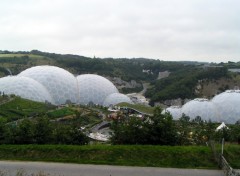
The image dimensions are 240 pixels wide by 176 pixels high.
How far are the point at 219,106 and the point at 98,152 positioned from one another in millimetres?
49452

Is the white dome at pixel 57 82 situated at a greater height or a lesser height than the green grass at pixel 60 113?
greater

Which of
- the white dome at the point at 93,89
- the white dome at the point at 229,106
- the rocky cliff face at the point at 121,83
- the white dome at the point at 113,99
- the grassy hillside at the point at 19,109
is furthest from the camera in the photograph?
the rocky cliff face at the point at 121,83

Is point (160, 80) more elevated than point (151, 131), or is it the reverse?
point (151, 131)

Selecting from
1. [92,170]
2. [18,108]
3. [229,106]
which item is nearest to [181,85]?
[229,106]

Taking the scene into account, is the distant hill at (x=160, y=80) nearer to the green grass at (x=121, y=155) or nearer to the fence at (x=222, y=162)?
the green grass at (x=121, y=155)

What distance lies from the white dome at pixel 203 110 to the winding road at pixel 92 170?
47.2 metres

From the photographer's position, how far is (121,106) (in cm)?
6675

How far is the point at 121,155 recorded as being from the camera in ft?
52.7

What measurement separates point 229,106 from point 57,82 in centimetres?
2804

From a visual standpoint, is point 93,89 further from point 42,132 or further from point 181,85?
point 42,132

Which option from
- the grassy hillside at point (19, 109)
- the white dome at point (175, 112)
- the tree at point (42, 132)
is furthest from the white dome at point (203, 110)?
the tree at point (42, 132)

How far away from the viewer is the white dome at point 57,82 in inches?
2557

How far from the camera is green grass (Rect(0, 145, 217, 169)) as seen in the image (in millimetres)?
15453

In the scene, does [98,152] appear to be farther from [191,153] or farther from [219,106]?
[219,106]
